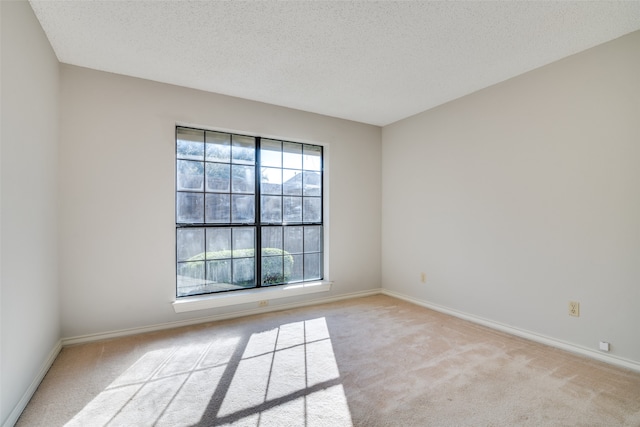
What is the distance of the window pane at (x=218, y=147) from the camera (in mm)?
3438

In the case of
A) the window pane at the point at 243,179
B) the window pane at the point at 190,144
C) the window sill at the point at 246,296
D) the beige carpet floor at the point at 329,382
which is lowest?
the beige carpet floor at the point at 329,382

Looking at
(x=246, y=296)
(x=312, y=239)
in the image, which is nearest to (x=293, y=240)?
(x=312, y=239)

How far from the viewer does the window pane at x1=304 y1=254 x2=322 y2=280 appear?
4.11 meters

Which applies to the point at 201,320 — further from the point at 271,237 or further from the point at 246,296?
the point at 271,237

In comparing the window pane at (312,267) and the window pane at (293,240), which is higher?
the window pane at (293,240)

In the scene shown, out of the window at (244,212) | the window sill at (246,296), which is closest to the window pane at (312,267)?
the window at (244,212)

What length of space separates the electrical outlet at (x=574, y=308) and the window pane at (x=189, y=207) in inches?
140

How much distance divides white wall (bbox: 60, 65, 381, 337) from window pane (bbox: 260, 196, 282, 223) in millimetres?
883

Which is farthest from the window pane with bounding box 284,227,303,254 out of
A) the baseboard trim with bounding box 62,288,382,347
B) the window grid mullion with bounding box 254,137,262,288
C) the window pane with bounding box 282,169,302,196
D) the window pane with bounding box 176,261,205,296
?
the window pane with bounding box 176,261,205,296

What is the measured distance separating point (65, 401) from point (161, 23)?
255cm

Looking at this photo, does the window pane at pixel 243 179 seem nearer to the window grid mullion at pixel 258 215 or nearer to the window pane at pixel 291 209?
the window grid mullion at pixel 258 215

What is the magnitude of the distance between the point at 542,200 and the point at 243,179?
10.00 ft

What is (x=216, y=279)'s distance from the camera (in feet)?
11.4

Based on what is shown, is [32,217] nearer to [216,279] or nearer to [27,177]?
[27,177]
